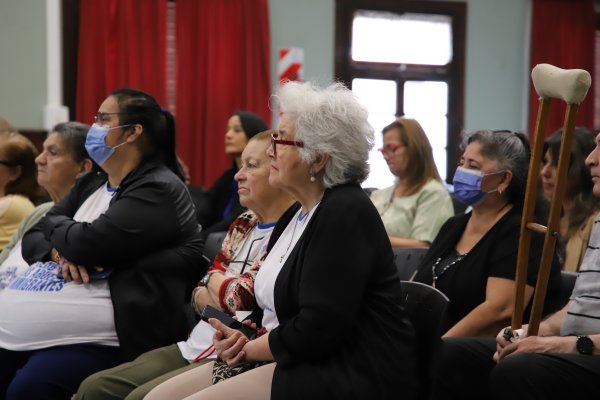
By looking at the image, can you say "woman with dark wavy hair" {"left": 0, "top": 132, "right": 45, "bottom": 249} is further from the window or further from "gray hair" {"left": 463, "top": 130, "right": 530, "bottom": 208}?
the window

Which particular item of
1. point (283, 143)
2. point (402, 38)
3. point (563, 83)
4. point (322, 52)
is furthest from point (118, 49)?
point (563, 83)

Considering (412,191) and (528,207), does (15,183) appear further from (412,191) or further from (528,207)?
(528,207)

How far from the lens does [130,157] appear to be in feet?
9.21

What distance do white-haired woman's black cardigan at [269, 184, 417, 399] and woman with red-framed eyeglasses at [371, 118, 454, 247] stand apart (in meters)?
1.97

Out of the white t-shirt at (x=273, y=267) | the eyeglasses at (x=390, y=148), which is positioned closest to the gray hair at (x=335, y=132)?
the white t-shirt at (x=273, y=267)

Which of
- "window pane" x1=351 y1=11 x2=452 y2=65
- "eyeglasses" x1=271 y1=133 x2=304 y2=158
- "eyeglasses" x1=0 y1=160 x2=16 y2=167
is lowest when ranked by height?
"eyeglasses" x1=0 y1=160 x2=16 y2=167

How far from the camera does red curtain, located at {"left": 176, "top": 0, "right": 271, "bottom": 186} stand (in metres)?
7.11

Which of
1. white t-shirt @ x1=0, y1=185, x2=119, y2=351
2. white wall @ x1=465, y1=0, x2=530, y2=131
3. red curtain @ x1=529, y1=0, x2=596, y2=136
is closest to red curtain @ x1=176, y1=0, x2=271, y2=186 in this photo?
white wall @ x1=465, y1=0, x2=530, y2=131

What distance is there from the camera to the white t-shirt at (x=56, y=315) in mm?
2561

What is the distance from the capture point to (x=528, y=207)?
6.79 ft

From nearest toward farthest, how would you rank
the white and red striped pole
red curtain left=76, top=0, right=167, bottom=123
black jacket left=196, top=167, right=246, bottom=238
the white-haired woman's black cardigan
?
the white-haired woman's black cardigan, black jacket left=196, top=167, right=246, bottom=238, red curtain left=76, top=0, right=167, bottom=123, the white and red striped pole

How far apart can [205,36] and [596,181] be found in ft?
17.9

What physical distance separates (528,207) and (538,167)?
0.11 m

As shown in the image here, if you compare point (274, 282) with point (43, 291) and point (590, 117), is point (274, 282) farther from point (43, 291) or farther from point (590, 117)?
point (590, 117)
